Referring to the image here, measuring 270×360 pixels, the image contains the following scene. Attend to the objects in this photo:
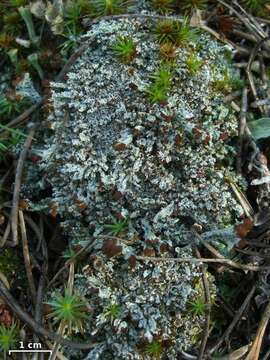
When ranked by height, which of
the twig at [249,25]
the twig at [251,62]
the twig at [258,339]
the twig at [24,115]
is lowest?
the twig at [258,339]

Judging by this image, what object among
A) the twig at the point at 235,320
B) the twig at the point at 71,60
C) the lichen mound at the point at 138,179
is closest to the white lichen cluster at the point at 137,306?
the lichen mound at the point at 138,179

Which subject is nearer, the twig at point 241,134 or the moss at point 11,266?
the moss at point 11,266

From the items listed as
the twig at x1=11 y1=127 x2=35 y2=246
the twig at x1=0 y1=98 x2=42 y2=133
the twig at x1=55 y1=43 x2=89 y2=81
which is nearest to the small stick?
the twig at x1=11 y1=127 x2=35 y2=246

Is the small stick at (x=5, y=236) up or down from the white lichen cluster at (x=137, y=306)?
up

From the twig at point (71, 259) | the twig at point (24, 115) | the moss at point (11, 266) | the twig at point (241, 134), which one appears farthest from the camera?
the twig at point (24, 115)

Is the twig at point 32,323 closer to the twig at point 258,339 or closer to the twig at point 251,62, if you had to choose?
the twig at point 258,339

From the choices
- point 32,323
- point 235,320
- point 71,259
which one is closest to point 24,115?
point 71,259

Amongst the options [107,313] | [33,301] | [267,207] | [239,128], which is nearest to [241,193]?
[267,207]

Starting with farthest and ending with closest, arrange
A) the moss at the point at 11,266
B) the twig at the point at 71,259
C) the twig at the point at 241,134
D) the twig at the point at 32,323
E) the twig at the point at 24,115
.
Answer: the twig at the point at 24,115 < the twig at the point at 241,134 < the moss at the point at 11,266 < the twig at the point at 71,259 < the twig at the point at 32,323
